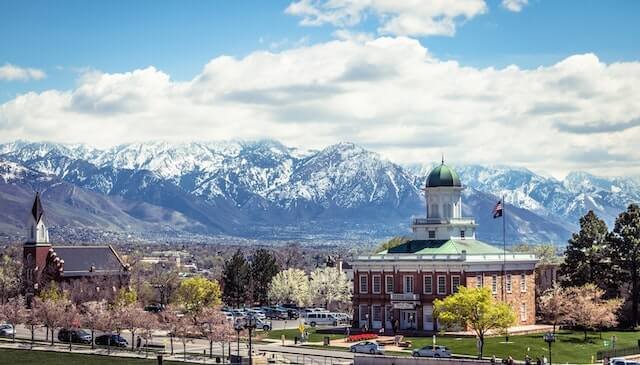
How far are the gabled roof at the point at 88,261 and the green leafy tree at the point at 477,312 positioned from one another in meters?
73.6

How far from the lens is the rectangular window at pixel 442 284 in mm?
115438

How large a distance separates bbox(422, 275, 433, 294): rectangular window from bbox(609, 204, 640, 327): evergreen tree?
70.2ft

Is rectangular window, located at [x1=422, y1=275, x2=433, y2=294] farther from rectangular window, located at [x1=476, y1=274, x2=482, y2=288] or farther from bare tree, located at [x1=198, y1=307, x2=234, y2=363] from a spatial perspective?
bare tree, located at [x1=198, y1=307, x2=234, y2=363]

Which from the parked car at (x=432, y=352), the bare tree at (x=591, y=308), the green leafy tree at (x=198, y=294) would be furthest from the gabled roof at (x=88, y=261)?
the parked car at (x=432, y=352)

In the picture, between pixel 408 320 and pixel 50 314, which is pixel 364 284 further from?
pixel 50 314

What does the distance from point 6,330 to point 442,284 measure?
4789 centimetres

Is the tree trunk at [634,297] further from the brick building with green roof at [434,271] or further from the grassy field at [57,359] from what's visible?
the grassy field at [57,359]

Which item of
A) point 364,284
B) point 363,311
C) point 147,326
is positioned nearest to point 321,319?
point 363,311

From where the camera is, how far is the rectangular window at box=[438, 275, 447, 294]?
379 feet

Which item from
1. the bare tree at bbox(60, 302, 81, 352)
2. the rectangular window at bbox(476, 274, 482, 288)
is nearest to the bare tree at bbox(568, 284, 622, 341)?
the rectangular window at bbox(476, 274, 482, 288)

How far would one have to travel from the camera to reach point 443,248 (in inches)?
4754

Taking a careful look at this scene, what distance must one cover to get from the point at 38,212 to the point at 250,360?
84430 mm

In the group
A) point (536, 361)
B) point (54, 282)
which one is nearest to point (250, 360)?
point (536, 361)

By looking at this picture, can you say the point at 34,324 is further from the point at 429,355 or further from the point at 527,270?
the point at 527,270
